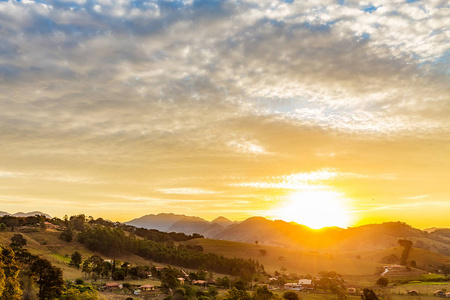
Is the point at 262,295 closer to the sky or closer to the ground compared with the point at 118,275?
closer to the sky

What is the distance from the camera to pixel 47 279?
5734 centimetres

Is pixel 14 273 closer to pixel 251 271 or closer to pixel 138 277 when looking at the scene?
pixel 138 277

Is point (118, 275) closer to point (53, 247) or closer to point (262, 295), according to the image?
point (53, 247)

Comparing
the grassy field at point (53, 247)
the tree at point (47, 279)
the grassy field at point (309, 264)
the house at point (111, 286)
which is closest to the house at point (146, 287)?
the house at point (111, 286)

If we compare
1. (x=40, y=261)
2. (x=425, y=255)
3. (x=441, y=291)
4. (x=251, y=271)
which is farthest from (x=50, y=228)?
(x=425, y=255)

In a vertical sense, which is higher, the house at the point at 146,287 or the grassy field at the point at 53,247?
the grassy field at the point at 53,247

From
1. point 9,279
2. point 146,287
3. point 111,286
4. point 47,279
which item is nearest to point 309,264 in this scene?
point 146,287

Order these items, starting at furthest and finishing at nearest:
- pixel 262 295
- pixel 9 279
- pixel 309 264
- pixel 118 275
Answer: pixel 309 264
pixel 118 275
pixel 262 295
pixel 9 279

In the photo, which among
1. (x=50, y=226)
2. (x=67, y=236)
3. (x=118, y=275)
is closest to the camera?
(x=118, y=275)

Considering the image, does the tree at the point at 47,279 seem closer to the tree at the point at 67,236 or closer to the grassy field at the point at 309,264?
the tree at the point at 67,236

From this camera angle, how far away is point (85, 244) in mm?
154875

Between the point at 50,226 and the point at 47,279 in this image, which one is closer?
the point at 47,279

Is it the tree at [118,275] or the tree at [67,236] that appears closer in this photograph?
the tree at [118,275]

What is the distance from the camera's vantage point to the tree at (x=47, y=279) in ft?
185
